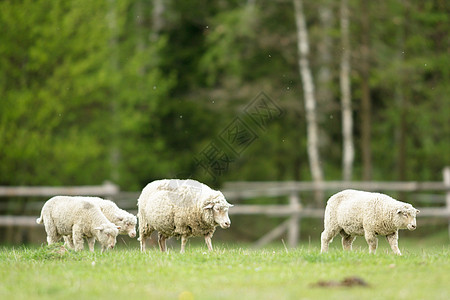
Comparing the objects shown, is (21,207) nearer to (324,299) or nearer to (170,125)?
(170,125)

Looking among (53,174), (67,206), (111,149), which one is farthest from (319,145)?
(67,206)

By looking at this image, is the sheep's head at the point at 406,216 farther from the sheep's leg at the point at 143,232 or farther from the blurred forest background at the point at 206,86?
the blurred forest background at the point at 206,86

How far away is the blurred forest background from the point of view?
813 inches

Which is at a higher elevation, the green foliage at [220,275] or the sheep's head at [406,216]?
the sheep's head at [406,216]

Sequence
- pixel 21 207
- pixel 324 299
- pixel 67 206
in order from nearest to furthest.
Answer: pixel 324 299 < pixel 67 206 < pixel 21 207

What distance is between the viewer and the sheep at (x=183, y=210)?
9.77 meters

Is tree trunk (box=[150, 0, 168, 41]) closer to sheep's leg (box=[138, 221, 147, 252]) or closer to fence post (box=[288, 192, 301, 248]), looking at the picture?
fence post (box=[288, 192, 301, 248])

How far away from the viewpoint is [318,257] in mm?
8797

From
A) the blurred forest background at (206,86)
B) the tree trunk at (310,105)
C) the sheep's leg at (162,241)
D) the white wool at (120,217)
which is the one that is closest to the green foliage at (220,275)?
the white wool at (120,217)

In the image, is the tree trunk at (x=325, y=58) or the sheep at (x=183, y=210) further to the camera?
the tree trunk at (x=325, y=58)

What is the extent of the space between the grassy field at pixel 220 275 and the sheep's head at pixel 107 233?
0.58 metres

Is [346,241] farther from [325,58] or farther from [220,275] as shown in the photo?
[325,58]

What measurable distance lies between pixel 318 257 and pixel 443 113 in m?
17.3

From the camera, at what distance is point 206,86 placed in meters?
29.5
